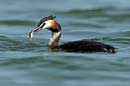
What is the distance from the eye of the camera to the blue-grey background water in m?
16.2

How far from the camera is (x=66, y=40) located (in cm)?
2086

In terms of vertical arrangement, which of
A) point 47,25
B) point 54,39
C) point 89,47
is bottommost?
point 89,47

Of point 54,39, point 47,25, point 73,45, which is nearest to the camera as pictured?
point 73,45

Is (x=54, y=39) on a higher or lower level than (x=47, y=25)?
lower

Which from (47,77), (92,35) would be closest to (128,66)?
(47,77)

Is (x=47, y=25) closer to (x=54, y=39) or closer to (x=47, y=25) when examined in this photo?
(x=47, y=25)

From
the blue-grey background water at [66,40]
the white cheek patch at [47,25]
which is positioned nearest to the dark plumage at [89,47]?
the blue-grey background water at [66,40]

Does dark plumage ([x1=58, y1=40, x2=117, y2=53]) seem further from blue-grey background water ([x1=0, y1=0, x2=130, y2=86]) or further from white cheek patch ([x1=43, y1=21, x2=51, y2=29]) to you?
white cheek patch ([x1=43, y1=21, x2=51, y2=29])

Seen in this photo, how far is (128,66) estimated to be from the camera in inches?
678

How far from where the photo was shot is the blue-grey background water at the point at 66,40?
53.3 feet

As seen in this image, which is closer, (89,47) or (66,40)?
(89,47)

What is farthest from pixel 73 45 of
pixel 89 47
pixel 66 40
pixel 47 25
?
pixel 66 40

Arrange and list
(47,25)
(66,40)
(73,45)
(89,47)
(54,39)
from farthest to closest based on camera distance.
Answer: (66,40) → (54,39) → (47,25) → (73,45) → (89,47)

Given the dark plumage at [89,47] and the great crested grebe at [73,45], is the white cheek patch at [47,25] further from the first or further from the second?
the dark plumage at [89,47]
